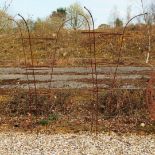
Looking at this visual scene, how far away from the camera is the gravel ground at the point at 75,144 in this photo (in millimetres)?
7250

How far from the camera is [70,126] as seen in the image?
8914 mm

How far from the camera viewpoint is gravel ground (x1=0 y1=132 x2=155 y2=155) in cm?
725

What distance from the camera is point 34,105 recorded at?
9867 millimetres

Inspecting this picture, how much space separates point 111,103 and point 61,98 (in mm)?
1190

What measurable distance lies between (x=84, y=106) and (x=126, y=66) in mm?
11513

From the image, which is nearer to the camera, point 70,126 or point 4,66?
point 70,126

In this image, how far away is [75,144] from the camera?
7676 mm

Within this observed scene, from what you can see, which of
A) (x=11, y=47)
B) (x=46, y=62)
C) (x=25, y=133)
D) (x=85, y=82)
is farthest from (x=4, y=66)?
(x=25, y=133)

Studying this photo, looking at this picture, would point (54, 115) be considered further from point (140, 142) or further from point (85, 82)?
point (85, 82)

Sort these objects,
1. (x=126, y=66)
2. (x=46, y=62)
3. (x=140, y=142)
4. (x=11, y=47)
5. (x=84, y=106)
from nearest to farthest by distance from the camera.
→ (x=140, y=142) < (x=84, y=106) < (x=126, y=66) < (x=46, y=62) < (x=11, y=47)

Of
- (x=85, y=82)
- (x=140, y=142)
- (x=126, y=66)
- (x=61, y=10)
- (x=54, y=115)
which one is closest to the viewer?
(x=140, y=142)

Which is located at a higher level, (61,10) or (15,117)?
(61,10)

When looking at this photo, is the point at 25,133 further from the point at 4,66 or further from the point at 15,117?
the point at 4,66

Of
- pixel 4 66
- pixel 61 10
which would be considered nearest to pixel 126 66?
pixel 4 66
